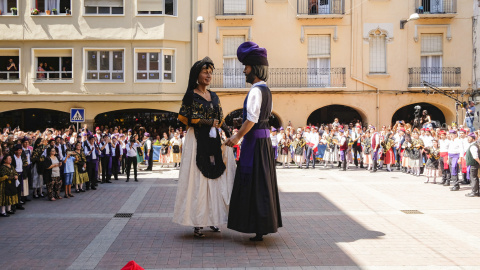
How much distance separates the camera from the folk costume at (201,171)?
24.4 ft

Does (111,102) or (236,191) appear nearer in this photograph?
(236,191)

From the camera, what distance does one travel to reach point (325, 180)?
647 inches

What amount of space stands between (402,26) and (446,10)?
2.46 meters

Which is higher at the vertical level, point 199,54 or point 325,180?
point 199,54

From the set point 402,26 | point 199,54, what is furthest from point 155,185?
point 402,26

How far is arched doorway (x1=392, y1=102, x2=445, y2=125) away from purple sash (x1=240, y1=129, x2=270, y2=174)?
21.5 meters

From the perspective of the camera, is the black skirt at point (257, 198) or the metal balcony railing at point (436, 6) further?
the metal balcony railing at point (436, 6)

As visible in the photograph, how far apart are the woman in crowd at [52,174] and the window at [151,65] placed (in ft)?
42.5

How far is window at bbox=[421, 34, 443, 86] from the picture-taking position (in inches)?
1000

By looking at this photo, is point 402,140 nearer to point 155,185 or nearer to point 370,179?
point 370,179

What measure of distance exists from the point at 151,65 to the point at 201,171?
18.5m

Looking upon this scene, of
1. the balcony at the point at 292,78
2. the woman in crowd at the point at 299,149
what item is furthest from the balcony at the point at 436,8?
the woman in crowd at the point at 299,149

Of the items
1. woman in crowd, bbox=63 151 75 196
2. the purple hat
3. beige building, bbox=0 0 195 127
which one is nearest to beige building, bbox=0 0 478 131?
beige building, bbox=0 0 195 127

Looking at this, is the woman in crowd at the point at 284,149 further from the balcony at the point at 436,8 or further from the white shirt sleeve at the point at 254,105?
the white shirt sleeve at the point at 254,105
